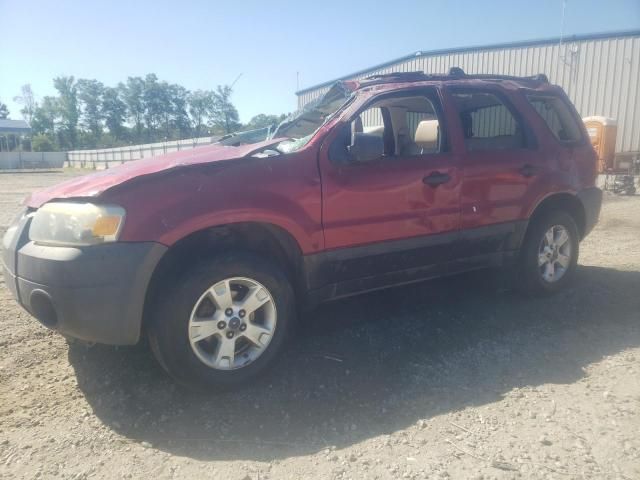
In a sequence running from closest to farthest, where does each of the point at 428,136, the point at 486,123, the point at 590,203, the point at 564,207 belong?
the point at 428,136 → the point at 486,123 → the point at 564,207 → the point at 590,203

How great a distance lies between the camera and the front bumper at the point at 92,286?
253 centimetres

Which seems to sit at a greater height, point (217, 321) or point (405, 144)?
point (405, 144)

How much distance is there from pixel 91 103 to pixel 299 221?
92403mm

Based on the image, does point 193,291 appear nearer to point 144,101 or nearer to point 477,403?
point 477,403

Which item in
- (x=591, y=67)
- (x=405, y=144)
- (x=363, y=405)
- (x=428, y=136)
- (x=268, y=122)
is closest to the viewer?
(x=363, y=405)

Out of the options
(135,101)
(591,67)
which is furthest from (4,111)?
(591,67)

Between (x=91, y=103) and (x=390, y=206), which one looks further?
(x=91, y=103)

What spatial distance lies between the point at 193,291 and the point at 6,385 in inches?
56.4

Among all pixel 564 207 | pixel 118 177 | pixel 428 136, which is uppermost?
pixel 428 136

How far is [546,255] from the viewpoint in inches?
176

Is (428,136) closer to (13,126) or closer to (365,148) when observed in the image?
(365,148)

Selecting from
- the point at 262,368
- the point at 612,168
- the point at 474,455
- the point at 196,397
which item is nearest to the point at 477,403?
the point at 474,455

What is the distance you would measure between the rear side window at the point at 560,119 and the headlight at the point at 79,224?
408 cm

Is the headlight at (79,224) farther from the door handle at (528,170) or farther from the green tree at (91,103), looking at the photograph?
the green tree at (91,103)
